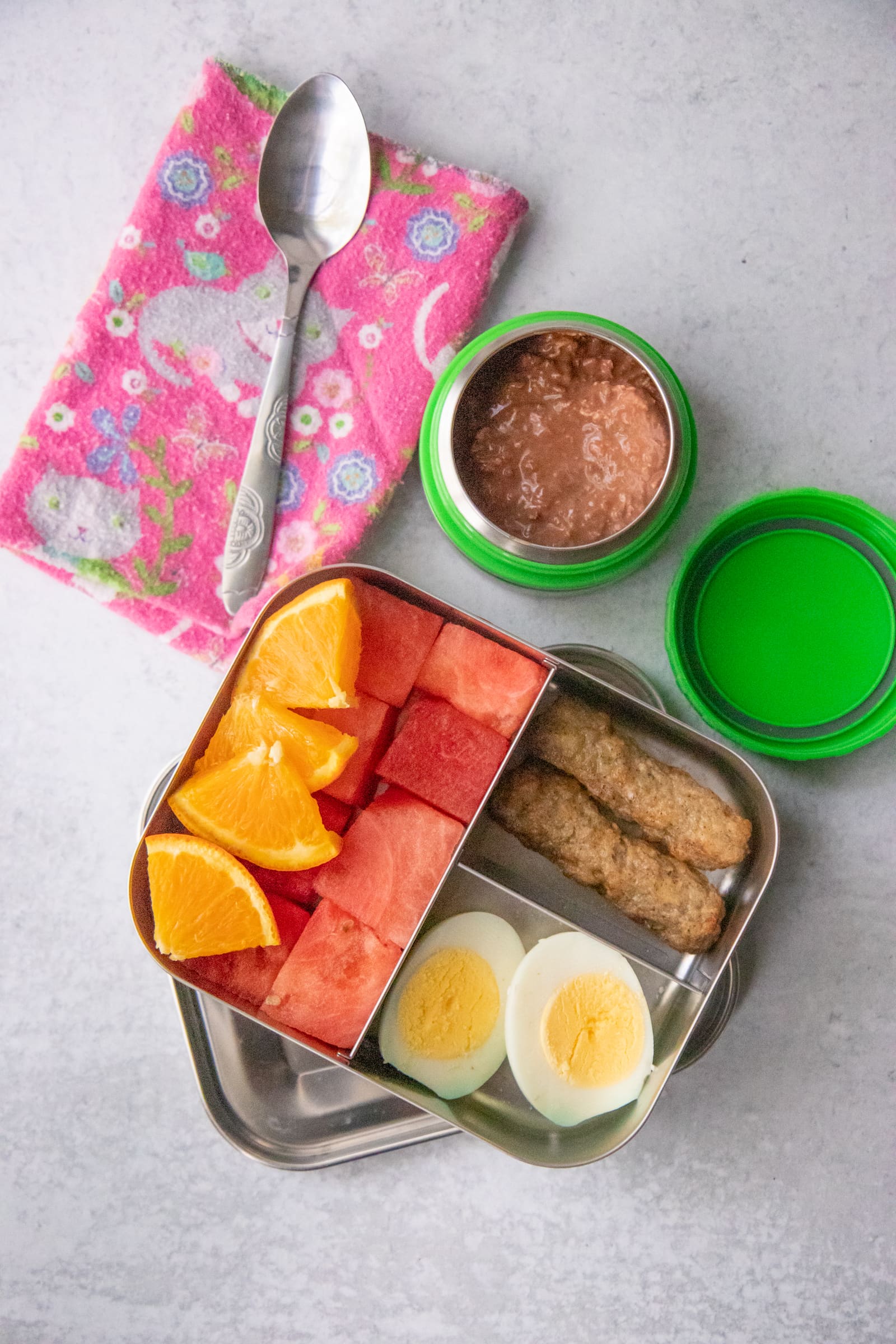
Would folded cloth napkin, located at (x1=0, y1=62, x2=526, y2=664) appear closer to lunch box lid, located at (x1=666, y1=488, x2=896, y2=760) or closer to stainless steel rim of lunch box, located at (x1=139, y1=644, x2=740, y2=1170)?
stainless steel rim of lunch box, located at (x1=139, y1=644, x2=740, y2=1170)

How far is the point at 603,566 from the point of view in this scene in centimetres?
135

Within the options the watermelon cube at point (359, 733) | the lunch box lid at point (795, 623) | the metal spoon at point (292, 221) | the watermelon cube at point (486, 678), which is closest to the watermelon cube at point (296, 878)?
the watermelon cube at point (359, 733)

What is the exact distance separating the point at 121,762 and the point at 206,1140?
0.67m

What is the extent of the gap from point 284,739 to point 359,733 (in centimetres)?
13

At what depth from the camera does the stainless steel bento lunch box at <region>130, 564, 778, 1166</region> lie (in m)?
1.26

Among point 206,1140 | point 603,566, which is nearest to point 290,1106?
point 206,1140

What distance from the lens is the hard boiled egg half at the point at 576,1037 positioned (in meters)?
1.32

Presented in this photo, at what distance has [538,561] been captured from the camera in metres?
1.31

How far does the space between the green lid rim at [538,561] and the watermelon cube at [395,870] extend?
39 centimetres

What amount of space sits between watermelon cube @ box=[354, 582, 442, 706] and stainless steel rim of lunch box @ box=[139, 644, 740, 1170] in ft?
0.76

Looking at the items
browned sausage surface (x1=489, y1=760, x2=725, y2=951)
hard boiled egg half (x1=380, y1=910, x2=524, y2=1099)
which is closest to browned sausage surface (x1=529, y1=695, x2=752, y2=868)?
browned sausage surface (x1=489, y1=760, x2=725, y2=951)

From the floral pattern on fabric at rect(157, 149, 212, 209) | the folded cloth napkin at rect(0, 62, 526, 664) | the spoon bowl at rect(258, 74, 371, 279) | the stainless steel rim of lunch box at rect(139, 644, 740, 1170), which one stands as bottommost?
the stainless steel rim of lunch box at rect(139, 644, 740, 1170)

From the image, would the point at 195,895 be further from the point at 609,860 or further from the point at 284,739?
the point at 609,860

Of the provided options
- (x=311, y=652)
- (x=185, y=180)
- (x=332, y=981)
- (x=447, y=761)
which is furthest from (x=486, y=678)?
(x=185, y=180)
